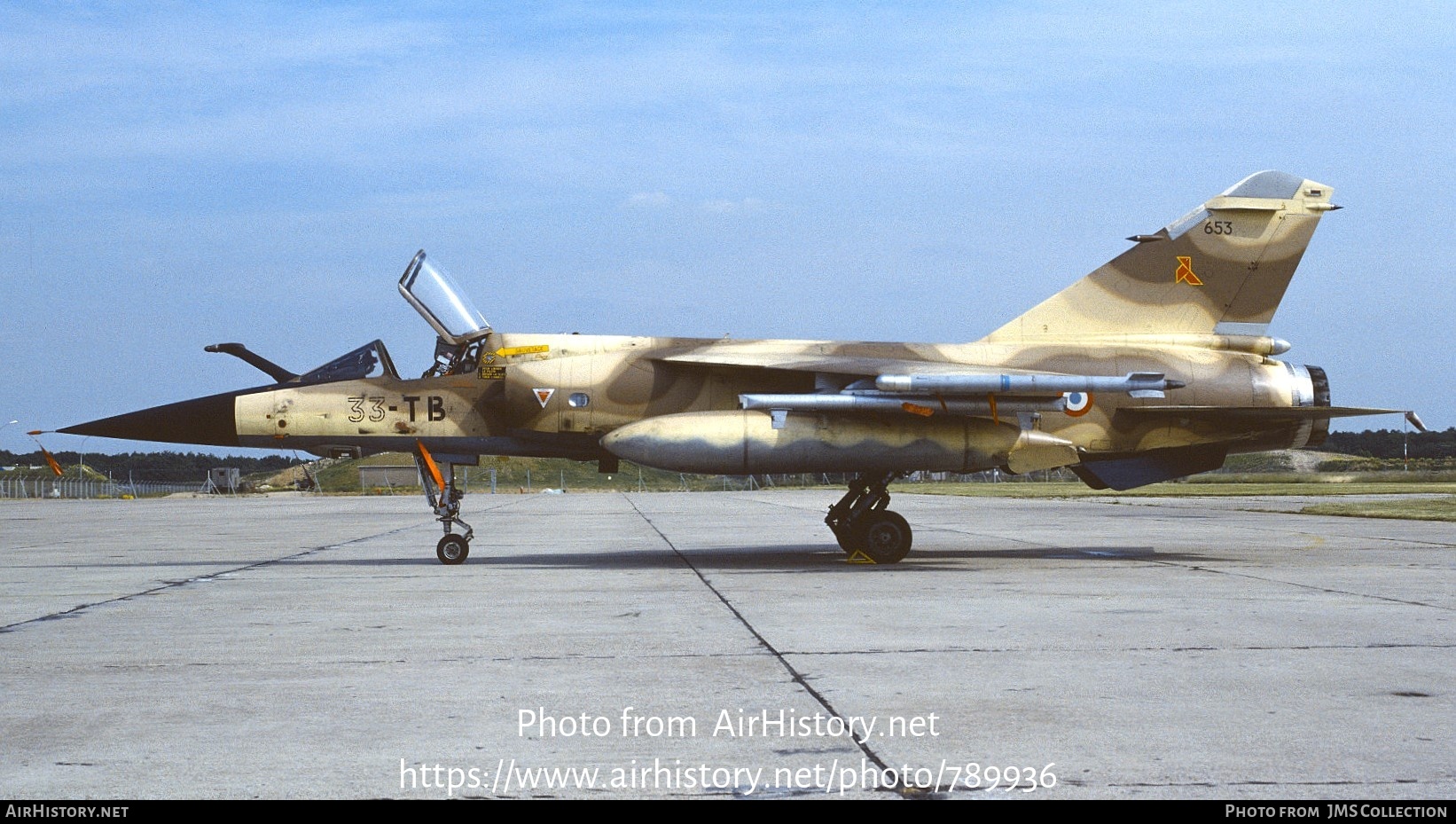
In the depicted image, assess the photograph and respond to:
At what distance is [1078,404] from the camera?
1563 centimetres

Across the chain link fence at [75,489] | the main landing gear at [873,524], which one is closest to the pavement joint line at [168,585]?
the main landing gear at [873,524]

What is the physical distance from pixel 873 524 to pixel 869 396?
1648mm

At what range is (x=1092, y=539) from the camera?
67.4 feet

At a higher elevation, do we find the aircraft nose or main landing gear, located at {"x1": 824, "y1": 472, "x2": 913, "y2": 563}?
the aircraft nose

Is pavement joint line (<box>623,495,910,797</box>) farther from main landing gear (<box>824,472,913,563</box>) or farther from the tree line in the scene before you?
the tree line

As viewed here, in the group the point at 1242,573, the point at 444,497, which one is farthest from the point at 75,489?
the point at 1242,573

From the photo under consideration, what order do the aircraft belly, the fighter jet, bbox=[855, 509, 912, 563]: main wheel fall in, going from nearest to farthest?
the aircraft belly → the fighter jet → bbox=[855, 509, 912, 563]: main wheel

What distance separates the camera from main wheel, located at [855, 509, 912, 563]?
1523cm

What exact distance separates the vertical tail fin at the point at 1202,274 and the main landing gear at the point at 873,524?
8.37 ft

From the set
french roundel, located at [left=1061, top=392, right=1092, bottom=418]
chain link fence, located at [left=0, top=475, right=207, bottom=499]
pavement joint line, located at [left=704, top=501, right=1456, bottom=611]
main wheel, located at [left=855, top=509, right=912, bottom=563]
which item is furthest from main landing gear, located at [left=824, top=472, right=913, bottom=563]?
chain link fence, located at [left=0, top=475, right=207, bottom=499]

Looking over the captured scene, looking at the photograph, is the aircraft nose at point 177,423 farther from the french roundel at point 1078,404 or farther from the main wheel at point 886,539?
the french roundel at point 1078,404

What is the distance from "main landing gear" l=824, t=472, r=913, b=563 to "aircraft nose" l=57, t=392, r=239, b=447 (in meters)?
7.23

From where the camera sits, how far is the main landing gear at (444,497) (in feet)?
51.1
